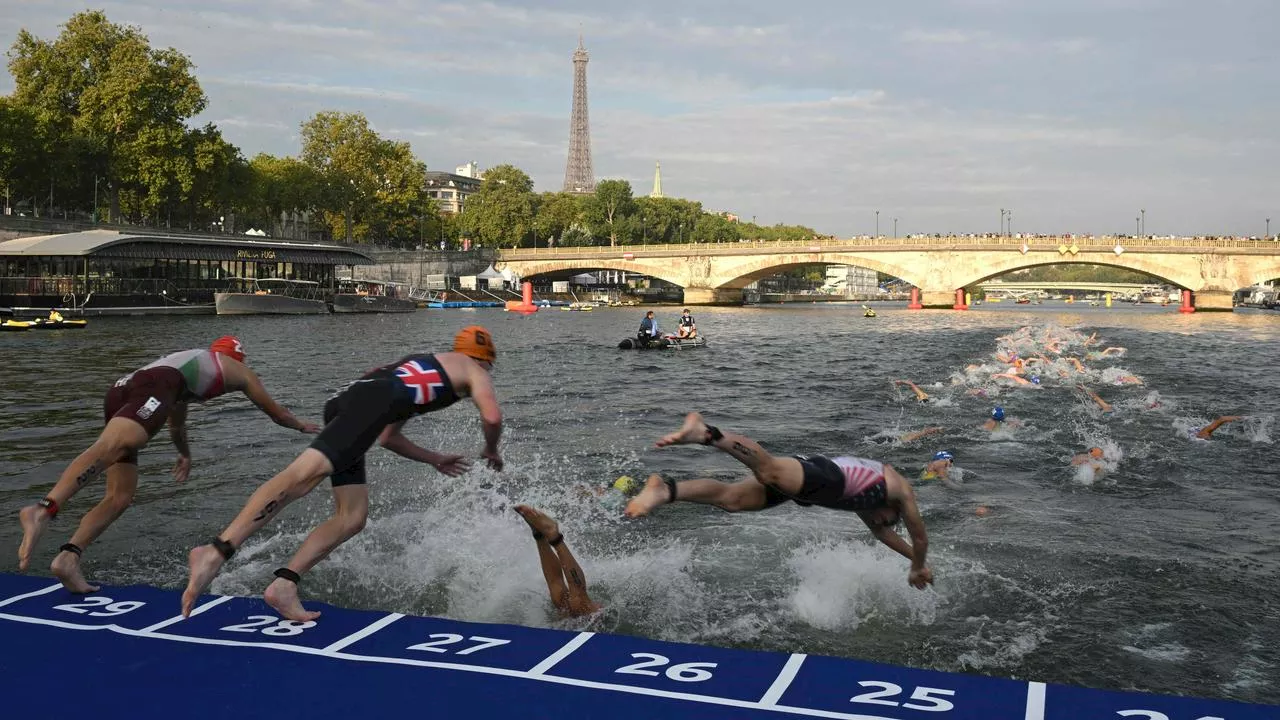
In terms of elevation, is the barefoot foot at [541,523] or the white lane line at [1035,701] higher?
the barefoot foot at [541,523]

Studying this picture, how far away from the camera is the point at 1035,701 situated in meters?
5.68

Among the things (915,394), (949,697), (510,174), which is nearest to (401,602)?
(949,697)

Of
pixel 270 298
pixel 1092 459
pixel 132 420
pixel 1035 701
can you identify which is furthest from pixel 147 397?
pixel 270 298

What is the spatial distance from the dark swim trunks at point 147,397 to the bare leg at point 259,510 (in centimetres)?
173

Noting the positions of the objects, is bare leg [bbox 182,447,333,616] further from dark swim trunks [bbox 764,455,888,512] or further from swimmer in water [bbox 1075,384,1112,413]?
swimmer in water [bbox 1075,384,1112,413]

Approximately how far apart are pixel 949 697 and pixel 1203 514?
8730mm

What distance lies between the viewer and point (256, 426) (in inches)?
749

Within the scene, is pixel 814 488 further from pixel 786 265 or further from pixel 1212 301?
pixel 786 265

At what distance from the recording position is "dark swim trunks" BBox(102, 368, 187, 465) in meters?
8.03

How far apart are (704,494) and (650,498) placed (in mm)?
666

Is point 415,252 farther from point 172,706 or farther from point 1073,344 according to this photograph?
point 172,706

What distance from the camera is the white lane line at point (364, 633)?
6.46m

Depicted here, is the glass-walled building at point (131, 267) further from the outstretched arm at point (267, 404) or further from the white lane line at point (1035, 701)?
the white lane line at point (1035, 701)

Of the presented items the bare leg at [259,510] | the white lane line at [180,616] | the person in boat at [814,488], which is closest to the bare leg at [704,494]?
the person in boat at [814,488]
